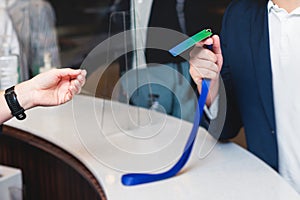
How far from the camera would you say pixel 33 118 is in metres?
1.85

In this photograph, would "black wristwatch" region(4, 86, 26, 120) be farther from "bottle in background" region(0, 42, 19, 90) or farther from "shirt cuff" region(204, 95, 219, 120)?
"bottle in background" region(0, 42, 19, 90)

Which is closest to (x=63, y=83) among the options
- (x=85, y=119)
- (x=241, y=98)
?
(x=85, y=119)

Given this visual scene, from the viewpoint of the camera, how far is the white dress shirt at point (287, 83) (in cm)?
134

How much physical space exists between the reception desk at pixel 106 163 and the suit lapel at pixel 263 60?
0.16m

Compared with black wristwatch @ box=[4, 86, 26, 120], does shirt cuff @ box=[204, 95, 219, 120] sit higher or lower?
lower

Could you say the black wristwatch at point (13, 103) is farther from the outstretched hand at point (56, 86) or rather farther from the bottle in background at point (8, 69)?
the bottle in background at point (8, 69)

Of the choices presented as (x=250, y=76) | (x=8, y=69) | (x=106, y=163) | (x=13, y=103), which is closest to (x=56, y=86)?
(x=13, y=103)

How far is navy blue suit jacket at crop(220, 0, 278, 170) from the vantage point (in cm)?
143

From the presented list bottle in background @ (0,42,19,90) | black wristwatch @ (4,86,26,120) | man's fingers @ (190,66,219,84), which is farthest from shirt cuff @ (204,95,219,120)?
bottle in background @ (0,42,19,90)

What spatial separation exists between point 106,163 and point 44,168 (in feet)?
1.71

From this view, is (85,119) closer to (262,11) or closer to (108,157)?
(108,157)

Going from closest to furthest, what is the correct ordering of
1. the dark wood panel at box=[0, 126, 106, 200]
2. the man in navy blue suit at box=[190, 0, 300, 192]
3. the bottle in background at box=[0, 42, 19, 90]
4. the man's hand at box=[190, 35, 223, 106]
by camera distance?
the man's hand at box=[190, 35, 223, 106] → the man in navy blue suit at box=[190, 0, 300, 192] → the dark wood panel at box=[0, 126, 106, 200] → the bottle in background at box=[0, 42, 19, 90]

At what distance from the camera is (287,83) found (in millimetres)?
1372

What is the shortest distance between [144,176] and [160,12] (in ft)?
4.37
